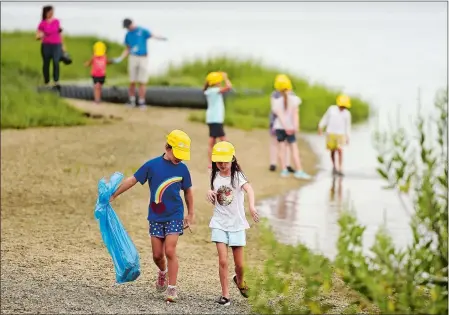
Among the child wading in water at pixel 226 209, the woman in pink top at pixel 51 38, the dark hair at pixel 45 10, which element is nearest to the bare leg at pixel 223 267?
the child wading in water at pixel 226 209

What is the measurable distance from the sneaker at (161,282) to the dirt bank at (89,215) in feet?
0.24

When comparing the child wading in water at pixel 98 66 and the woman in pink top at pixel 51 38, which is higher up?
the woman in pink top at pixel 51 38

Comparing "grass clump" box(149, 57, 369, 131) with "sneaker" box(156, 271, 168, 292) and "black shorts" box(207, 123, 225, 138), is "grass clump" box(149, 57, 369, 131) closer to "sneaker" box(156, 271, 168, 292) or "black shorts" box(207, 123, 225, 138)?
"black shorts" box(207, 123, 225, 138)

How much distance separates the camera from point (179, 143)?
9.34 meters

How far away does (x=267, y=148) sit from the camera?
19000 mm

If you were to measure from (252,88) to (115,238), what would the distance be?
55.2 ft

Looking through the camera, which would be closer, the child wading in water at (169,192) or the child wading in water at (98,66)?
the child wading in water at (169,192)

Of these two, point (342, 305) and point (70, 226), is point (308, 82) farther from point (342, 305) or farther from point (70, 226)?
A: point (342, 305)

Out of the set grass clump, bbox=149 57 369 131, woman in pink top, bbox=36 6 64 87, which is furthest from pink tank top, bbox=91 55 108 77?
grass clump, bbox=149 57 369 131

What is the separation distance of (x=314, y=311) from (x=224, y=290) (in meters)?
2.14

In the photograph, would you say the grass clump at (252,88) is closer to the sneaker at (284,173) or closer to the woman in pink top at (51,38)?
the woman in pink top at (51,38)

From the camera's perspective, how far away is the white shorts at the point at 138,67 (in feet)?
69.7

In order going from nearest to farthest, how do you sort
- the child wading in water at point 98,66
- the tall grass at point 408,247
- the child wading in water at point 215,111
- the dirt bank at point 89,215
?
the tall grass at point 408,247 → the dirt bank at point 89,215 → the child wading in water at point 215,111 → the child wading in water at point 98,66

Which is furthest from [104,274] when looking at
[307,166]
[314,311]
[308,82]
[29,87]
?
[308,82]
